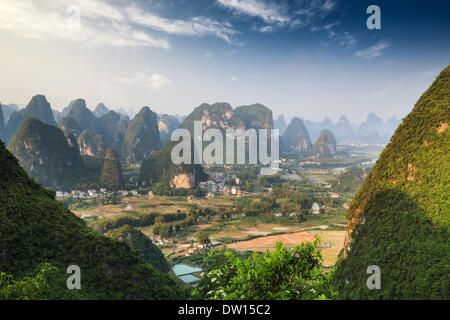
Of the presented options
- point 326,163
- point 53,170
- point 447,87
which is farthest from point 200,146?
point 447,87

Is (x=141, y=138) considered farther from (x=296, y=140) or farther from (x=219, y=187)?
(x=296, y=140)

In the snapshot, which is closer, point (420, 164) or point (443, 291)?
point (443, 291)

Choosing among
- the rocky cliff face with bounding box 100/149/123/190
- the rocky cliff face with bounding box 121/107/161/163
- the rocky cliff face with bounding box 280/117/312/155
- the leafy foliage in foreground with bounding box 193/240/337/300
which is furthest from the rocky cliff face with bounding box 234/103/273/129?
the leafy foliage in foreground with bounding box 193/240/337/300

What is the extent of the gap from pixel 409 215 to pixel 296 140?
158m

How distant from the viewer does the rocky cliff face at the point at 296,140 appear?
536ft

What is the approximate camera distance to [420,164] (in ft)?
58.2

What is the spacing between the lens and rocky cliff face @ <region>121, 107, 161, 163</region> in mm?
101688

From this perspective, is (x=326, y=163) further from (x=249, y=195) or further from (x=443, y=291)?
(x=443, y=291)

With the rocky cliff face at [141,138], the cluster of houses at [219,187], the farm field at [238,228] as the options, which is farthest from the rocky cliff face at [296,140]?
the farm field at [238,228]

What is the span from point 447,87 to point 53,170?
233 feet

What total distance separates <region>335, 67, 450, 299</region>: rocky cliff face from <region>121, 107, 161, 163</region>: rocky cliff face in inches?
3699

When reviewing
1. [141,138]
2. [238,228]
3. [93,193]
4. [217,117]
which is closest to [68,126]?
[141,138]

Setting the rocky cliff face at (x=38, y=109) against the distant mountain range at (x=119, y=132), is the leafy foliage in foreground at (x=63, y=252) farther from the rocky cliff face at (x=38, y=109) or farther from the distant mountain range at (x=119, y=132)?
the rocky cliff face at (x=38, y=109)
